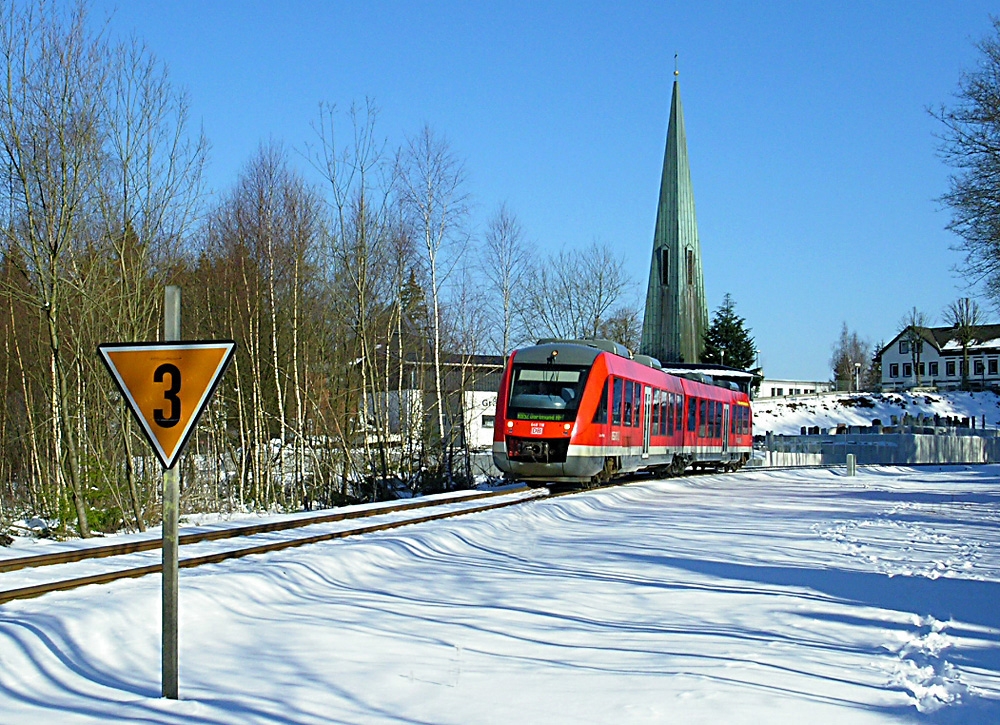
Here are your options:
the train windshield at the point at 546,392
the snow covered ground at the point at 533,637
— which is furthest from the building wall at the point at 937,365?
the snow covered ground at the point at 533,637

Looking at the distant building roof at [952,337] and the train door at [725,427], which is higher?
the distant building roof at [952,337]

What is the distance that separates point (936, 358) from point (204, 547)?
11403 centimetres

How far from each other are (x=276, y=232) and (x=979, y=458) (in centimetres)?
4168

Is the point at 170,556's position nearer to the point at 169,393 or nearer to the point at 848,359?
the point at 169,393

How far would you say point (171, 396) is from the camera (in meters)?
6.03

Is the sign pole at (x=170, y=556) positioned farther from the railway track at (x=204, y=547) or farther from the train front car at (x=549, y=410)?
the train front car at (x=549, y=410)

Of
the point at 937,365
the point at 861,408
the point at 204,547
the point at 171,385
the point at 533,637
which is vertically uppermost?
the point at 937,365

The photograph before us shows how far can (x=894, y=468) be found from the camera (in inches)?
1674

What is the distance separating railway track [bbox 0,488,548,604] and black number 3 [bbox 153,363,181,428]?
3.90 m

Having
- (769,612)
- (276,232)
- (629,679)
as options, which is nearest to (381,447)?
(276,232)

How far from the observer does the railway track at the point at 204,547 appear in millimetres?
9938

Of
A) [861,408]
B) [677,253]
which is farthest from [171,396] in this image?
[861,408]

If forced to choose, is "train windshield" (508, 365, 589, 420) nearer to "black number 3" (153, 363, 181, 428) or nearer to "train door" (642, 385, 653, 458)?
"train door" (642, 385, 653, 458)

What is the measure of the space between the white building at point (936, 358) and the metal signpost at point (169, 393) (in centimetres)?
10874
